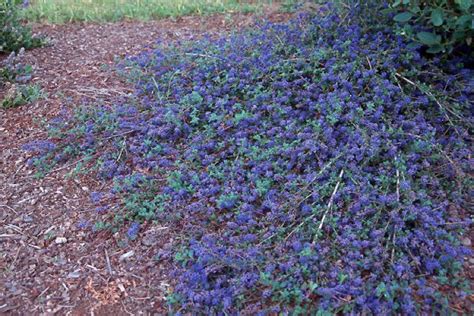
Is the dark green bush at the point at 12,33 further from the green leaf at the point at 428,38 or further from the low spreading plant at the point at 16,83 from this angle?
the green leaf at the point at 428,38

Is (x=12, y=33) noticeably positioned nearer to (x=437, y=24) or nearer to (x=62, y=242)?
(x=62, y=242)

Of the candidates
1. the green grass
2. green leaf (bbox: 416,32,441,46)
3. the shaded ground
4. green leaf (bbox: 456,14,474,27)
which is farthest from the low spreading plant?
green leaf (bbox: 456,14,474,27)

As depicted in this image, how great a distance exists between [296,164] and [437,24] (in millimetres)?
1191

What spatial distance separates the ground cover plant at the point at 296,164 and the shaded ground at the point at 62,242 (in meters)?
0.12

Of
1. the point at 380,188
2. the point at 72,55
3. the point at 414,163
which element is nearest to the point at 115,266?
the point at 380,188

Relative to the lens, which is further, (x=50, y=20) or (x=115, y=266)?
(x=50, y=20)

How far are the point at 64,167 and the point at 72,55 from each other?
1.67 m

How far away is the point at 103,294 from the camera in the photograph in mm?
2820

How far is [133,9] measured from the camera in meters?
6.00

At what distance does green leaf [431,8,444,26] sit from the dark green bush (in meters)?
3.34

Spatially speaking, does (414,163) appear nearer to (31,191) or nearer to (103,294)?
(103,294)

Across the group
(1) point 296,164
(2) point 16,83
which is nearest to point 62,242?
(1) point 296,164

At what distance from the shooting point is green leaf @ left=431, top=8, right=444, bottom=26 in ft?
11.2

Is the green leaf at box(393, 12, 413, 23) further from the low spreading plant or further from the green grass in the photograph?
the low spreading plant
